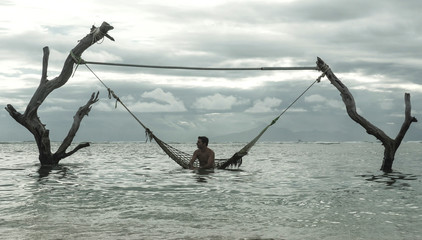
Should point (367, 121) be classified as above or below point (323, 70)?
below

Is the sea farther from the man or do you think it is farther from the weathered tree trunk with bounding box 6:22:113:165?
the weathered tree trunk with bounding box 6:22:113:165

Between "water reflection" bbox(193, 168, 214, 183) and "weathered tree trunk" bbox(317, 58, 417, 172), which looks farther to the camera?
"weathered tree trunk" bbox(317, 58, 417, 172)

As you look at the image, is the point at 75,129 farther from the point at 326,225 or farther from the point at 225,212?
the point at 326,225

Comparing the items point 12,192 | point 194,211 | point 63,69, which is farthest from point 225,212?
point 63,69

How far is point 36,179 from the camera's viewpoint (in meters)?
12.6

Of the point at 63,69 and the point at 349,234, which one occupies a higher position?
the point at 63,69

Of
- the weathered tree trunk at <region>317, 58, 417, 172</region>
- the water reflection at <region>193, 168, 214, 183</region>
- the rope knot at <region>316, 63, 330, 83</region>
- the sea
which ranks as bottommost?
the water reflection at <region>193, 168, 214, 183</region>

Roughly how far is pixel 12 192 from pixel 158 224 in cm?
497

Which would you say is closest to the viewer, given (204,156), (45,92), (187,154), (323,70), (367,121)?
(323,70)

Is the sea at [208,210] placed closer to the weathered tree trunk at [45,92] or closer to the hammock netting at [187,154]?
the hammock netting at [187,154]

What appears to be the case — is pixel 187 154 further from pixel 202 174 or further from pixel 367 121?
pixel 367 121

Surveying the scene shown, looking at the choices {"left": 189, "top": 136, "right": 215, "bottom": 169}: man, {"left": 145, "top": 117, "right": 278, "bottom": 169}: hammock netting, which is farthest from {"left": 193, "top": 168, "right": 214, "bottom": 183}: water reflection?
{"left": 145, "top": 117, "right": 278, "bottom": 169}: hammock netting

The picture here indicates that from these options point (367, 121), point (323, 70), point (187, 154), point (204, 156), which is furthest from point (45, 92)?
point (367, 121)

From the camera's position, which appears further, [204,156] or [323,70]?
[204,156]
